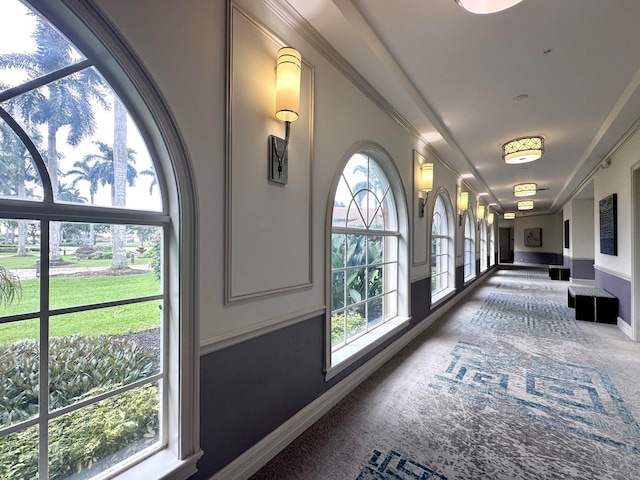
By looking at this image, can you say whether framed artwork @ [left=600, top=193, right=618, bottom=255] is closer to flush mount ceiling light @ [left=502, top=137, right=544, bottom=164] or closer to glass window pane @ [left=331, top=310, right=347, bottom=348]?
flush mount ceiling light @ [left=502, top=137, right=544, bottom=164]

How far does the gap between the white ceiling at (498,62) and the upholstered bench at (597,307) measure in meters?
2.32

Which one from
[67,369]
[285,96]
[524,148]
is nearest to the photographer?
[67,369]

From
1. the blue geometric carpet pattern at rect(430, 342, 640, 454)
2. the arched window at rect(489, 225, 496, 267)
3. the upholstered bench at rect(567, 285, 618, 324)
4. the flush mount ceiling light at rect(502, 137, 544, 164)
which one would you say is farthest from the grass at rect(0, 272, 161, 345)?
the arched window at rect(489, 225, 496, 267)

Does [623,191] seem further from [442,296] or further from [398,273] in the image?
[398,273]

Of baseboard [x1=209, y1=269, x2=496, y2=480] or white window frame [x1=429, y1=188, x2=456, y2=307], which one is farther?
white window frame [x1=429, y1=188, x2=456, y2=307]

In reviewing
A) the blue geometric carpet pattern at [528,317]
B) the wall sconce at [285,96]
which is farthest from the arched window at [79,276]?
the blue geometric carpet pattern at [528,317]

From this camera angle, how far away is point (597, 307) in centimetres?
445

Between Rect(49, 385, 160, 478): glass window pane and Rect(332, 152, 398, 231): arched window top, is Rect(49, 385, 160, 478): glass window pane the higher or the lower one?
the lower one

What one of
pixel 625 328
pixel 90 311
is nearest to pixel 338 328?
pixel 90 311

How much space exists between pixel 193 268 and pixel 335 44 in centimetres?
183

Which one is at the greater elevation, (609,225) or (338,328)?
(609,225)

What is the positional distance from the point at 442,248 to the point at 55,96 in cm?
550

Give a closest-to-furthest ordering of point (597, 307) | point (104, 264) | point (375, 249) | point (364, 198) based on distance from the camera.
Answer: point (104, 264) → point (364, 198) → point (375, 249) → point (597, 307)

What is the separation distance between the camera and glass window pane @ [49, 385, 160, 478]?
1034 millimetres
